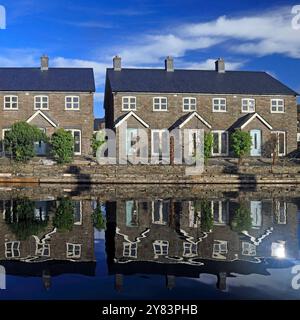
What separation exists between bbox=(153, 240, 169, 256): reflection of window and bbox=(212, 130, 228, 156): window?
95.2 ft

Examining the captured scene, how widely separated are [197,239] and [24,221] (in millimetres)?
5294

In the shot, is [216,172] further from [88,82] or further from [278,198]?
[88,82]

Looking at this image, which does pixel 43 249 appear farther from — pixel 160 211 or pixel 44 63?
pixel 44 63

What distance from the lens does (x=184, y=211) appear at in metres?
15.3

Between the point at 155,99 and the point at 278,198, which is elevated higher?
the point at 155,99

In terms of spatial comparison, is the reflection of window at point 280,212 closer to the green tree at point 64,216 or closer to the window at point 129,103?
the green tree at point 64,216

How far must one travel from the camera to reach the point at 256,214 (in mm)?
14688

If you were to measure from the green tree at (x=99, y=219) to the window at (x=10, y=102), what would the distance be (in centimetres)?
2445

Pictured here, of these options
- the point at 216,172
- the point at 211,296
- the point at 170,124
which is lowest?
the point at 211,296

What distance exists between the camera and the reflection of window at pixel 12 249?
8.69m

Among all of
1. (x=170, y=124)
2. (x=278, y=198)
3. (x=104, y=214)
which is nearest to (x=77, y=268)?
(x=104, y=214)

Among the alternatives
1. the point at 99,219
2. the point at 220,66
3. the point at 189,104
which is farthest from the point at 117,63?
the point at 99,219
